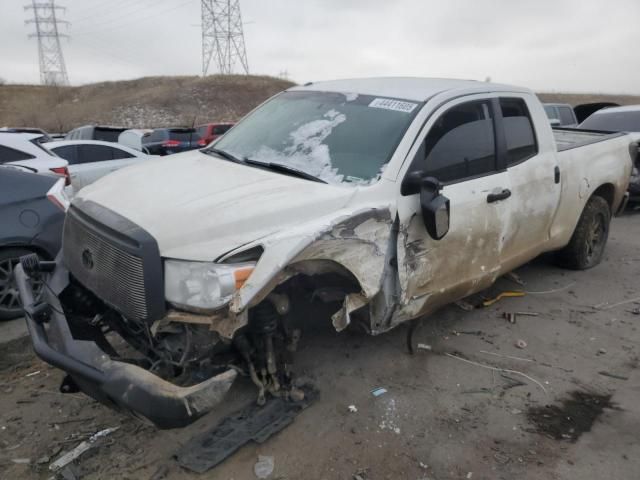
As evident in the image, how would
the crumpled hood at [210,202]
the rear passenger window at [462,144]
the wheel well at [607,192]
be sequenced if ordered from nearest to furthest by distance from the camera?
1. the crumpled hood at [210,202]
2. the rear passenger window at [462,144]
3. the wheel well at [607,192]

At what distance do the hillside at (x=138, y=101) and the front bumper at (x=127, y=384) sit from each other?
40.3m

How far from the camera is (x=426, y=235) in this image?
3395 mm

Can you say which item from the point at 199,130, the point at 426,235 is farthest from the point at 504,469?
the point at 199,130

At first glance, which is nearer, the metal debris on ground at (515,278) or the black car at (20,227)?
the black car at (20,227)

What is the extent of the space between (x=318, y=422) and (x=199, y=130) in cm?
1504

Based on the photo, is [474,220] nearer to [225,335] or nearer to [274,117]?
[274,117]

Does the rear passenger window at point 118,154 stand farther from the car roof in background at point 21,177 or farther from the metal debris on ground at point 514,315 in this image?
the metal debris on ground at point 514,315

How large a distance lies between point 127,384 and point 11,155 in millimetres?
5533

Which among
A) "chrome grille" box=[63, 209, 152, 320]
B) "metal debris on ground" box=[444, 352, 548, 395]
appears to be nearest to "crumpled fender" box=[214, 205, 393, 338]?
"chrome grille" box=[63, 209, 152, 320]

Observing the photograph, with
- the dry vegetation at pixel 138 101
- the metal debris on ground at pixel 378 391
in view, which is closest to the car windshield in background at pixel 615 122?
the metal debris on ground at pixel 378 391

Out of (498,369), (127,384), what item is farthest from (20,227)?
(498,369)

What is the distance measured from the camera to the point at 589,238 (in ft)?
18.5

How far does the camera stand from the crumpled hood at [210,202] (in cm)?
263

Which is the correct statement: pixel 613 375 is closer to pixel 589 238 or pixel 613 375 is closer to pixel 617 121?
pixel 589 238
